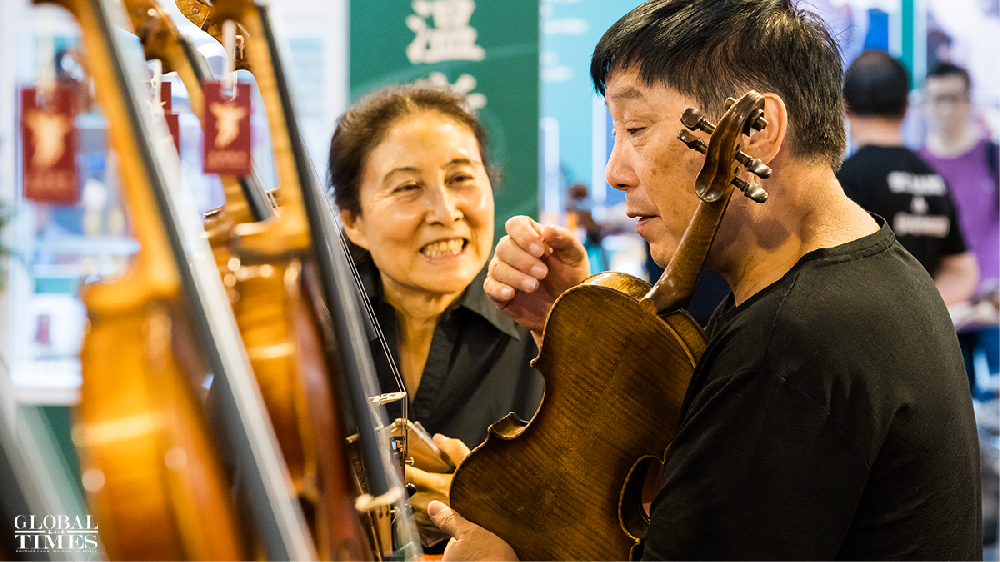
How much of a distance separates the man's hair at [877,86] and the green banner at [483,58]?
1.34m

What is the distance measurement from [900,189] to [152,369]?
8.65 ft

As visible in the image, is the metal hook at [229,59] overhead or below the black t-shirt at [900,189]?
overhead

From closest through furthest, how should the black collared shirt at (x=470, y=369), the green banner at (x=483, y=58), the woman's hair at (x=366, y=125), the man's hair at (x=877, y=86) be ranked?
the woman's hair at (x=366, y=125)
the black collared shirt at (x=470, y=369)
the green banner at (x=483, y=58)
the man's hair at (x=877, y=86)

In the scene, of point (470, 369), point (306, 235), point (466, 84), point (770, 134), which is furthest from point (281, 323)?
point (466, 84)


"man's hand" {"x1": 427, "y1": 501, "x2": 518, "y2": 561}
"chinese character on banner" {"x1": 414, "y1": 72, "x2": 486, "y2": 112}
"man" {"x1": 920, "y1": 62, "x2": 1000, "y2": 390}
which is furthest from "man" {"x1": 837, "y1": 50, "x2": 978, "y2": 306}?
"man's hand" {"x1": 427, "y1": 501, "x2": 518, "y2": 561}

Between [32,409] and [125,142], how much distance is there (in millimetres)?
173

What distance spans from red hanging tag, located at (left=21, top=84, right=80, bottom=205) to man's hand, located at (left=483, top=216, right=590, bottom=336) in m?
0.69

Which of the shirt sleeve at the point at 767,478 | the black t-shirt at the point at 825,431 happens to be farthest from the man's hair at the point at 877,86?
the shirt sleeve at the point at 767,478

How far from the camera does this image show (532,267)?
1121mm

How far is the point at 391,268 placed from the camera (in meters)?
1.20

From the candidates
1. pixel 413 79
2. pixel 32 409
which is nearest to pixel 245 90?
pixel 32 409

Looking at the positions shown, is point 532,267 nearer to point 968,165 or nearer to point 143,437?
point 143,437

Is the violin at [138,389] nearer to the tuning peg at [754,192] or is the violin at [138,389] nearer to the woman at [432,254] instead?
the woman at [432,254]

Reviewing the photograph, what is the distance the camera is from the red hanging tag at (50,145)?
489 mm
